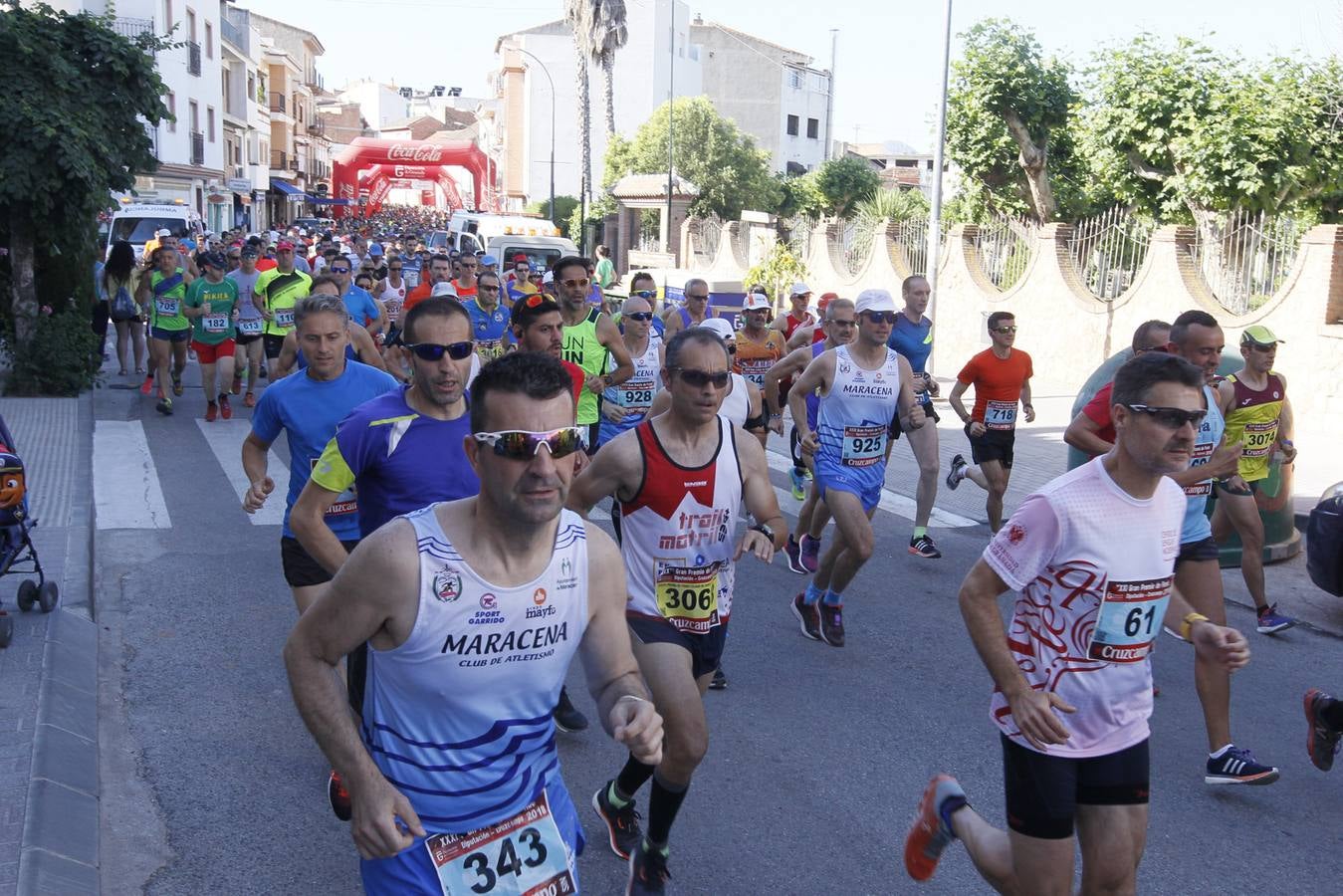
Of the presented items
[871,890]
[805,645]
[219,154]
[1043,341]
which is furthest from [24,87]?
[219,154]

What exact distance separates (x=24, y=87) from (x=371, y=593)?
44.7 feet

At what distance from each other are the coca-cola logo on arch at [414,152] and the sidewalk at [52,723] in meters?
36.5

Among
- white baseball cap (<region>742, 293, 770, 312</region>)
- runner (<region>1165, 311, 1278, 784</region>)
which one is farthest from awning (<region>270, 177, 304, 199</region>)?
runner (<region>1165, 311, 1278, 784</region>)

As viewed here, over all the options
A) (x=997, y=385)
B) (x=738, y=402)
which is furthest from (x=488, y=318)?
(x=738, y=402)

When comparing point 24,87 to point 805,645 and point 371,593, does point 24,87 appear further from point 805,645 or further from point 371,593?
point 371,593

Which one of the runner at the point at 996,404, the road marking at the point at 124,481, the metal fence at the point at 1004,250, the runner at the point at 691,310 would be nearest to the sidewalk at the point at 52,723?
the road marking at the point at 124,481

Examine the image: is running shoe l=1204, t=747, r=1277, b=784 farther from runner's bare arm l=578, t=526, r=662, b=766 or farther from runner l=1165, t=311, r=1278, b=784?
runner's bare arm l=578, t=526, r=662, b=766

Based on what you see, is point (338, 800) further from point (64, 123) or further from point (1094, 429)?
point (64, 123)

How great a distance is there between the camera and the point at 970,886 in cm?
457

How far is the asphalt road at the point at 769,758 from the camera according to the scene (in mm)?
4652

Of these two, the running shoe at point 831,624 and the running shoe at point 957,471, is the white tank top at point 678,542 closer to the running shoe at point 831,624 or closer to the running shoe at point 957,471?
the running shoe at point 831,624

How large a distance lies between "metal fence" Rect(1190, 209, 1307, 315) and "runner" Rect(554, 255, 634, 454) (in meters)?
10.8

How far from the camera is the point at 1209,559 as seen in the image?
564 centimetres

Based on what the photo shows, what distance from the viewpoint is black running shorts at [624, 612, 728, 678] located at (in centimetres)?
454
